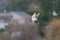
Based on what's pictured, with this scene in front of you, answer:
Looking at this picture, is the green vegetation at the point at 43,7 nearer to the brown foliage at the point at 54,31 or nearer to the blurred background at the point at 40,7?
the blurred background at the point at 40,7

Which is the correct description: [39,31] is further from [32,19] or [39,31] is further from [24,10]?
[24,10]

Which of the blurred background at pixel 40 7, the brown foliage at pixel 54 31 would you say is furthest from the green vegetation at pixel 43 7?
the brown foliage at pixel 54 31

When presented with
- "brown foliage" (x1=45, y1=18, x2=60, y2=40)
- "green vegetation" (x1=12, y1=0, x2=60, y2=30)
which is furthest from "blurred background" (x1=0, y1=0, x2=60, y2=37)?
"brown foliage" (x1=45, y1=18, x2=60, y2=40)

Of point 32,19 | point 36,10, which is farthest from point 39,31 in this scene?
point 36,10

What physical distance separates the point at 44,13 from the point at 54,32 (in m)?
0.48

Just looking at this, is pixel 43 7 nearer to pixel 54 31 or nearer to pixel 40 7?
pixel 40 7

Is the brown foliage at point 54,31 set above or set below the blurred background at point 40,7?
below

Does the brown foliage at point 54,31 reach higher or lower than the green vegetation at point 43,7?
lower

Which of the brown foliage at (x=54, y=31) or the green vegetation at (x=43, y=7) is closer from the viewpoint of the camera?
the brown foliage at (x=54, y=31)

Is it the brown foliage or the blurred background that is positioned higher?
the blurred background

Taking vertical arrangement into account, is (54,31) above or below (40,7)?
below

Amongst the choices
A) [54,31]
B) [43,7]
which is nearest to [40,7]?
[43,7]

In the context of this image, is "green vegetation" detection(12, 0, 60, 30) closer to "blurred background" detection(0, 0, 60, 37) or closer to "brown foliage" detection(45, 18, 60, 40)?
"blurred background" detection(0, 0, 60, 37)

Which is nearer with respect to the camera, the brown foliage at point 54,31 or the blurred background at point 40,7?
the brown foliage at point 54,31
